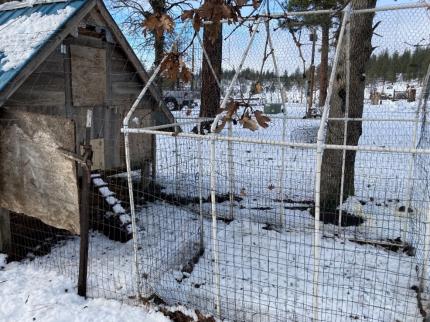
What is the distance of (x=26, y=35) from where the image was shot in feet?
18.6

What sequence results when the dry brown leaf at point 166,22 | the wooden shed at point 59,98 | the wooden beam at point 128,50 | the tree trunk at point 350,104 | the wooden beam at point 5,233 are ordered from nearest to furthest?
the dry brown leaf at point 166,22, the wooden shed at point 59,98, the wooden beam at point 5,233, the wooden beam at point 128,50, the tree trunk at point 350,104

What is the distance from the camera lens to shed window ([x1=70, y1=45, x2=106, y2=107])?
6.37 metres

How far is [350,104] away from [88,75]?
4.92 m

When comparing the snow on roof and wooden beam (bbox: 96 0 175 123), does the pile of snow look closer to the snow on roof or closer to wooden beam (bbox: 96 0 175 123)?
wooden beam (bbox: 96 0 175 123)

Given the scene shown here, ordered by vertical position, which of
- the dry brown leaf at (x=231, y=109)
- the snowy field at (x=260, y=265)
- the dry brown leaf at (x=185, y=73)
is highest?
the dry brown leaf at (x=185, y=73)

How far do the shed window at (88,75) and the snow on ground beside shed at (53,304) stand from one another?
3204mm

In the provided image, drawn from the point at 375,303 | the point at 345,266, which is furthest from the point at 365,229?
the point at 375,303

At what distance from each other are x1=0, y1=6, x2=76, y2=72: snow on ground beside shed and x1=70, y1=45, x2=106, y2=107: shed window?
0.60 metres

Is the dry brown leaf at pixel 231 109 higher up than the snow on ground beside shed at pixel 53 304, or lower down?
higher up

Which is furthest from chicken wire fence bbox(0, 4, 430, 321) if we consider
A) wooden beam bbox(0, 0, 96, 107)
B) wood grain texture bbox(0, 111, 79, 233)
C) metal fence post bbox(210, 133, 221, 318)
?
wooden beam bbox(0, 0, 96, 107)

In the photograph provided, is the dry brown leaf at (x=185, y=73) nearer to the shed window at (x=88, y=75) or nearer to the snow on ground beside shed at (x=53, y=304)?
the snow on ground beside shed at (x=53, y=304)

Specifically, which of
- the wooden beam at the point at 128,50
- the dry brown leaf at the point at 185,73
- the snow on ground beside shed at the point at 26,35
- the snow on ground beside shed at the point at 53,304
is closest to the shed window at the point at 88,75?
the wooden beam at the point at 128,50

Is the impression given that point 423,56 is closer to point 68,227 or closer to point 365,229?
point 365,229

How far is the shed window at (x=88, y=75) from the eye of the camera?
637 centimetres
